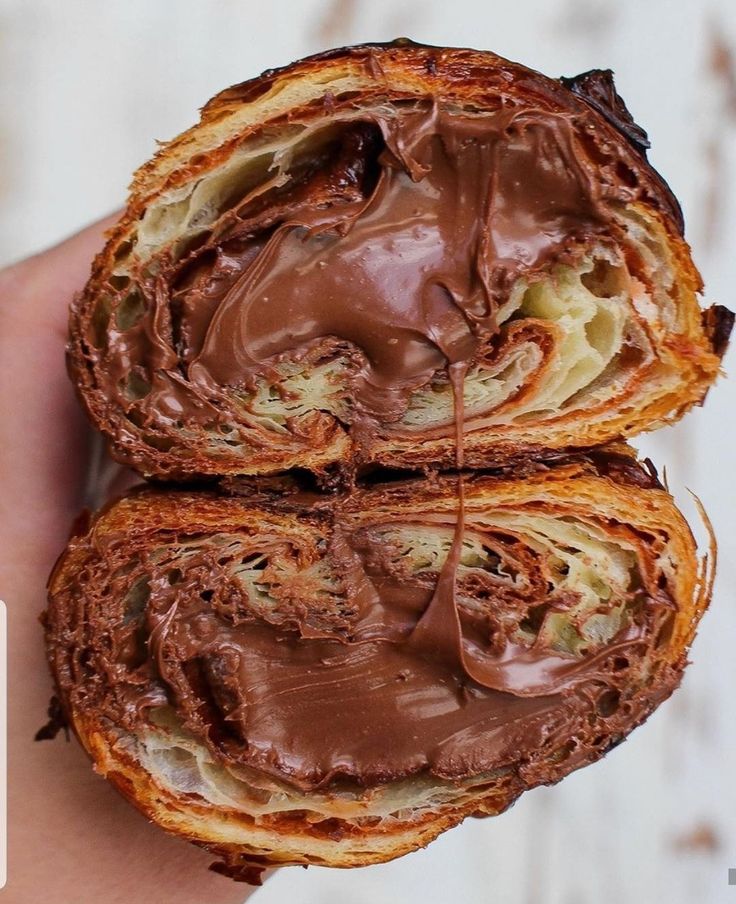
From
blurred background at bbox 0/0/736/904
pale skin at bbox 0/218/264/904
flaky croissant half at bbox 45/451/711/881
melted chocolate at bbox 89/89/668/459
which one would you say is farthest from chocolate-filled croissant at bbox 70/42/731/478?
blurred background at bbox 0/0/736/904

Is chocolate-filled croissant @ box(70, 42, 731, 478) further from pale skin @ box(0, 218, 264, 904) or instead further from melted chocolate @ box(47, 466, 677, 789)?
pale skin @ box(0, 218, 264, 904)

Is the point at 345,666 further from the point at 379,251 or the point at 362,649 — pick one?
the point at 379,251

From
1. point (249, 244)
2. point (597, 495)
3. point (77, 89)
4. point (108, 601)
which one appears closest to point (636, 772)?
point (597, 495)

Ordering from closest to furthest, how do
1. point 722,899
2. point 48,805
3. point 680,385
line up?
1. point 680,385
2. point 48,805
3. point 722,899

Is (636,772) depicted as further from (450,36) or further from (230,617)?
(450,36)

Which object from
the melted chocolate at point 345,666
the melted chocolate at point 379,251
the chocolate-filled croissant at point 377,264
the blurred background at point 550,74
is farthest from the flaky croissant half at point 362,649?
the blurred background at point 550,74

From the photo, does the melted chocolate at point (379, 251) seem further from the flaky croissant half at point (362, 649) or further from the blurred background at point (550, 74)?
the blurred background at point (550, 74)

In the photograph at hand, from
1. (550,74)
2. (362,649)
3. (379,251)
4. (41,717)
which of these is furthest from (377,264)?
(550,74)
